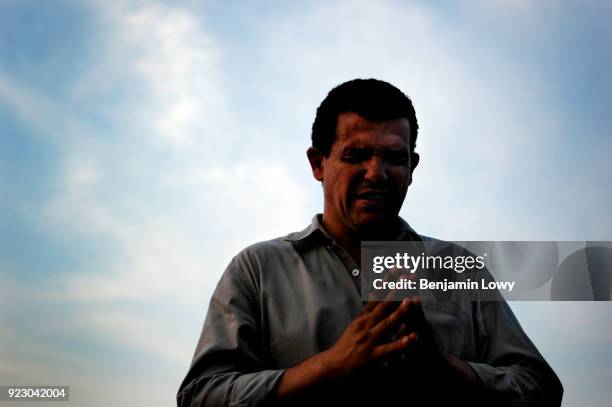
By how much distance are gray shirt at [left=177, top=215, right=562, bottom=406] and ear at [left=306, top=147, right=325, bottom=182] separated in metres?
0.35

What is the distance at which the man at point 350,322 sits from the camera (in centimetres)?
256

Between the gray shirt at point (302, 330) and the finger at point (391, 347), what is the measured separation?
20cm

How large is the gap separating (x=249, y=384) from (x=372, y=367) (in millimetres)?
551

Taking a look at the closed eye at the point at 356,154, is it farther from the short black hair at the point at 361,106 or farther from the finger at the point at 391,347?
the finger at the point at 391,347

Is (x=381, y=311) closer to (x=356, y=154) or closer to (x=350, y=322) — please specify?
(x=350, y=322)

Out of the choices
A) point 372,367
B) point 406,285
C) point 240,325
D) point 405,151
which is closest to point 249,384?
point 240,325

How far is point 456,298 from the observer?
10.6 feet

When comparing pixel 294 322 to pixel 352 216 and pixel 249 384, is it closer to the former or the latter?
pixel 249 384

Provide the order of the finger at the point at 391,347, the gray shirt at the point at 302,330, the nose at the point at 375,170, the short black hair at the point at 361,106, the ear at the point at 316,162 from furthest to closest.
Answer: the ear at the point at 316,162
the short black hair at the point at 361,106
the nose at the point at 375,170
the gray shirt at the point at 302,330
the finger at the point at 391,347

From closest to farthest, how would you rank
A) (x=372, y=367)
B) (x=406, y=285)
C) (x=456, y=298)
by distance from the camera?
1. (x=372, y=367)
2. (x=406, y=285)
3. (x=456, y=298)

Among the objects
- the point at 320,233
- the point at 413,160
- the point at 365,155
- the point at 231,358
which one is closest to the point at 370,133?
the point at 365,155

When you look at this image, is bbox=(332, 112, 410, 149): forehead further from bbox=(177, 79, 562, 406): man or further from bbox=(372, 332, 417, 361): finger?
bbox=(372, 332, 417, 361): finger

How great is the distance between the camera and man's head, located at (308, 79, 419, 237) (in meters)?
3.25

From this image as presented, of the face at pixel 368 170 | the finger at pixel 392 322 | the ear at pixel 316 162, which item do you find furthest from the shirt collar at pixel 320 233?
the finger at pixel 392 322
